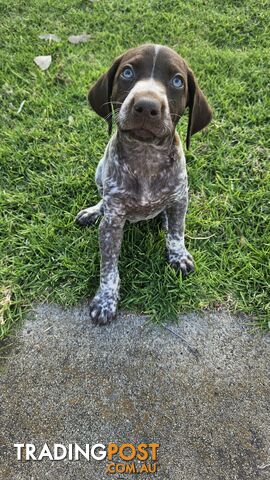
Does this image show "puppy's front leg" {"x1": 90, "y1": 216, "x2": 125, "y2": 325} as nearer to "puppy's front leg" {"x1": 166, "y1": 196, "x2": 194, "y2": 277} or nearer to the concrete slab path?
the concrete slab path

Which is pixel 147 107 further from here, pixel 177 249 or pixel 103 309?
pixel 103 309

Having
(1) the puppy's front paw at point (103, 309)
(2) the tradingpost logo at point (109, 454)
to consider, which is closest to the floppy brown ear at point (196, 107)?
(1) the puppy's front paw at point (103, 309)

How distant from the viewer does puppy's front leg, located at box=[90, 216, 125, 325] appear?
3.04 m

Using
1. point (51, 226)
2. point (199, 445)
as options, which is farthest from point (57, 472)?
point (51, 226)

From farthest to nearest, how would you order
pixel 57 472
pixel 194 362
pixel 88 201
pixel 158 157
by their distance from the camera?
pixel 88 201
pixel 194 362
pixel 158 157
pixel 57 472

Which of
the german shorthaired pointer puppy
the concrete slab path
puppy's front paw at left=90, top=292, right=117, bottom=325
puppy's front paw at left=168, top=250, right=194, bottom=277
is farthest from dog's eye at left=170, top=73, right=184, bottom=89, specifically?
the concrete slab path

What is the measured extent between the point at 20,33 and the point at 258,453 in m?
5.48

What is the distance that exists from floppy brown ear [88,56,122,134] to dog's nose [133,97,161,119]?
67 centimetres

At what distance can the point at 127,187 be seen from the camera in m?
2.88

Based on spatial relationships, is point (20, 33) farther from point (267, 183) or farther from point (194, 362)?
point (194, 362)

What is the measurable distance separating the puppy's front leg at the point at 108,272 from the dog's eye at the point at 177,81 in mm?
960

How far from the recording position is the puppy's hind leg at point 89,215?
367 centimetres

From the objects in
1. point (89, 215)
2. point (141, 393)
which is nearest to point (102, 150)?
point (89, 215)

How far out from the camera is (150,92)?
2328 millimetres
